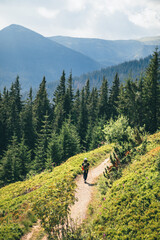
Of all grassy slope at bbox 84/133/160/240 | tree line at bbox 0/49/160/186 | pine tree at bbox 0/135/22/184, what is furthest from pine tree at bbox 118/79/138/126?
grassy slope at bbox 84/133/160/240

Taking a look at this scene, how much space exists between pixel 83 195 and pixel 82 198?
440 millimetres

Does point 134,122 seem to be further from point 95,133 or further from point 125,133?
point 125,133

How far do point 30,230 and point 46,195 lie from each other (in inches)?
184

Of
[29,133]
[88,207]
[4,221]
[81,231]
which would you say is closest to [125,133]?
[88,207]

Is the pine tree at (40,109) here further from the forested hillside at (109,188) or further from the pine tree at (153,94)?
the pine tree at (153,94)

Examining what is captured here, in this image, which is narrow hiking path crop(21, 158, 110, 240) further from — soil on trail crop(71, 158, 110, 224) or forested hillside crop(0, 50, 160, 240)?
forested hillside crop(0, 50, 160, 240)

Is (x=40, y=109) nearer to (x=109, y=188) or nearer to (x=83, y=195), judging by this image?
(x=83, y=195)

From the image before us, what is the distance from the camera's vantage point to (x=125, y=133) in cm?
1941

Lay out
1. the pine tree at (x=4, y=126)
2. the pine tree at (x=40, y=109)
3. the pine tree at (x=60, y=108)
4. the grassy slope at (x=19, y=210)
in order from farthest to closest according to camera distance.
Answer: the pine tree at (x=40, y=109)
the pine tree at (x=60, y=108)
the pine tree at (x=4, y=126)
the grassy slope at (x=19, y=210)

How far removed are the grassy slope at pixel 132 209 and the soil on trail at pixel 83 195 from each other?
41.8 inches

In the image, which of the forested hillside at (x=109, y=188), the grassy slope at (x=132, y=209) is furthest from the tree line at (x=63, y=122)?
the grassy slope at (x=132, y=209)

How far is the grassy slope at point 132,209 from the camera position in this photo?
8.29 metres

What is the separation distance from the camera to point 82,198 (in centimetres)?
1351

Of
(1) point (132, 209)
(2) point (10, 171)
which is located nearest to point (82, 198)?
(1) point (132, 209)
